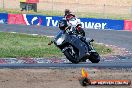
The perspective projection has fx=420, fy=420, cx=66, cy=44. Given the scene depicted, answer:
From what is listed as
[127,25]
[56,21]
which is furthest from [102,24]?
[56,21]

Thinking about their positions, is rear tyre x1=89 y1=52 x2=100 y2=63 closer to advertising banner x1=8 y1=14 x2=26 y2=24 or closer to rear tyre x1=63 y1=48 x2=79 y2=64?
rear tyre x1=63 y1=48 x2=79 y2=64

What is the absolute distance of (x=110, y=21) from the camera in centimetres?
3906

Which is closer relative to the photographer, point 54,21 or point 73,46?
point 73,46

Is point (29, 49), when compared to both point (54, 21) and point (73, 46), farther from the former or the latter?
point (54, 21)

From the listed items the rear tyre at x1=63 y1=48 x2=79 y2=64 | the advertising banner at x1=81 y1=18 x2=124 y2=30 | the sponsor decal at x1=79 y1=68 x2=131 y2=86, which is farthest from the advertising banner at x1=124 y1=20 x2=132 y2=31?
the sponsor decal at x1=79 y1=68 x2=131 y2=86

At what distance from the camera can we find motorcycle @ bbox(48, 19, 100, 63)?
13.7 metres

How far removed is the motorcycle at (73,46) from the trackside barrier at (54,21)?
25002 millimetres

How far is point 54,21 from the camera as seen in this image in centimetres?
4034

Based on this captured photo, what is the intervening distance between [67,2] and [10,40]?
36589 millimetres

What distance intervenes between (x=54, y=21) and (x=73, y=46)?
26365mm

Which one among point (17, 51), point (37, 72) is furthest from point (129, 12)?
point (37, 72)

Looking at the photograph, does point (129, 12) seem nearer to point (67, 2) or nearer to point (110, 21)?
point (67, 2)

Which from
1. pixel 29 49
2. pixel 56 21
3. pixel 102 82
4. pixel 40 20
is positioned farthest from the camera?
pixel 40 20

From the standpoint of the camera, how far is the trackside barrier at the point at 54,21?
39.3 meters
